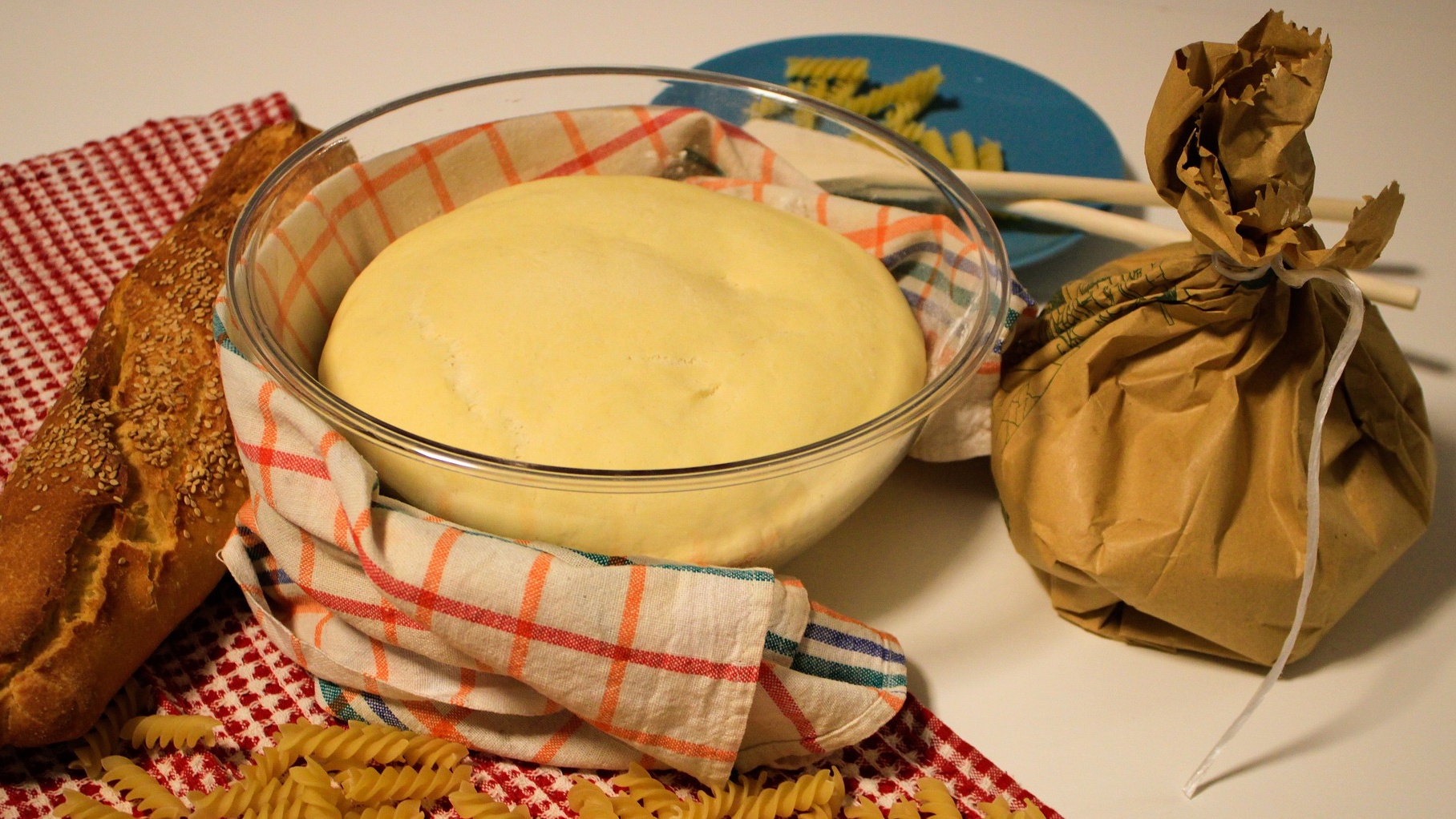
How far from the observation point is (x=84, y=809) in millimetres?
743

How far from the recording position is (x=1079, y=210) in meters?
1.17

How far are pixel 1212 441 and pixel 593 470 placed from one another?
0.46 metres

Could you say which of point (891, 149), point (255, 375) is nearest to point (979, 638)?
point (891, 149)

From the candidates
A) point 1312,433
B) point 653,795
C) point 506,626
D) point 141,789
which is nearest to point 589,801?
point 653,795

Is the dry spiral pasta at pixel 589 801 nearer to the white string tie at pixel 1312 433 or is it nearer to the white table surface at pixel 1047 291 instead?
the white table surface at pixel 1047 291

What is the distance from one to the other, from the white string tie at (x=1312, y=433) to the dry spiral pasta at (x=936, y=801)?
0.19m

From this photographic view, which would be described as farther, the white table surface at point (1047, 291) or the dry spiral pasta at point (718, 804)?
the white table surface at point (1047, 291)

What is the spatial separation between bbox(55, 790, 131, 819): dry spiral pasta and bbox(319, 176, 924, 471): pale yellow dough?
1.01 feet

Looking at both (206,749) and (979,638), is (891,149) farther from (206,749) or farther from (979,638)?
(206,749)

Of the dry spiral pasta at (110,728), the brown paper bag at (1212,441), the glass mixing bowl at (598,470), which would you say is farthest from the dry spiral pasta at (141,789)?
the brown paper bag at (1212,441)

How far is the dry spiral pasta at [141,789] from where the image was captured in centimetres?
75

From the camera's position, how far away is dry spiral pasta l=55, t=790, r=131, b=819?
0.74m

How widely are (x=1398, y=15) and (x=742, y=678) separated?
1.63 m

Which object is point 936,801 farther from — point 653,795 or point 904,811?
point 653,795
